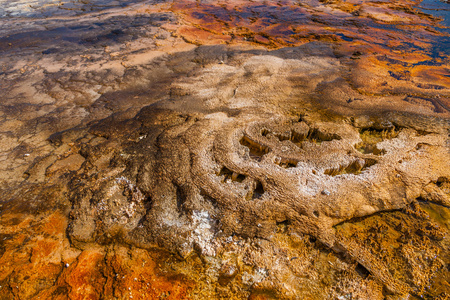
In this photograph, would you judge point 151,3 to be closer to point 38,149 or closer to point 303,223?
point 38,149

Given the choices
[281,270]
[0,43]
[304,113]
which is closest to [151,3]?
[0,43]

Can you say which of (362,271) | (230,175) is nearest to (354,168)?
(362,271)

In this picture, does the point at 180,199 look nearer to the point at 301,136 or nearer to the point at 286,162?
the point at 286,162

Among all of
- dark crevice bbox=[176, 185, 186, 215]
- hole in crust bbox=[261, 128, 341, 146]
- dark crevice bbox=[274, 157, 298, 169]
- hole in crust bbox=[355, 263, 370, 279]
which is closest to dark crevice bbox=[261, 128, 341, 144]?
hole in crust bbox=[261, 128, 341, 146]

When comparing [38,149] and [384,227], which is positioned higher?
[384,227]

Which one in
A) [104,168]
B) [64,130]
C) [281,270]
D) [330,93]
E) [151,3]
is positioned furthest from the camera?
[151,3]

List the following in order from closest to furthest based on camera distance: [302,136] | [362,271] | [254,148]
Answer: [362,271], [254,148], [302,136]

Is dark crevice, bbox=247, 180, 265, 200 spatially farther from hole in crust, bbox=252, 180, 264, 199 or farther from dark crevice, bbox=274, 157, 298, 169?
dark crevice, bbox=274, 157, 298, 169
